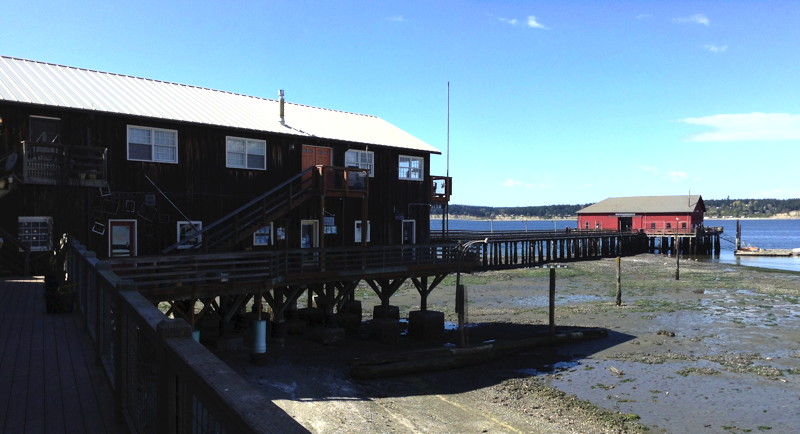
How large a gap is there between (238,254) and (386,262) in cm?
855

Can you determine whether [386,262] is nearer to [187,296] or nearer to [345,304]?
[345,304]

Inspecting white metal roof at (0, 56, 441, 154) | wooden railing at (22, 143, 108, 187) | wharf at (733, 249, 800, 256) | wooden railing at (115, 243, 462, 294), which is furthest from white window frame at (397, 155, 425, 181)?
wharf at (733, 249, 800, 256)

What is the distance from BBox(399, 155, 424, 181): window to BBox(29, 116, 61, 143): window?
52.9 ft

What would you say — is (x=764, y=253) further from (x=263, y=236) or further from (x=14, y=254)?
(x=14, y=254)

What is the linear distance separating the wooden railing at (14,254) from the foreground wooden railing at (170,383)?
1447cm

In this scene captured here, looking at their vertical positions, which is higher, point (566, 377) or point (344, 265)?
point (344, 265)

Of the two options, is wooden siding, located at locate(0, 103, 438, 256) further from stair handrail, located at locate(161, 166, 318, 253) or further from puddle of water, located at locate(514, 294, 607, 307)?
puddle of water, located at locate(514, 294, 607, 307)

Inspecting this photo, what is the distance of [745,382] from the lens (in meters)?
20.5

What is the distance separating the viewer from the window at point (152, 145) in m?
20.7

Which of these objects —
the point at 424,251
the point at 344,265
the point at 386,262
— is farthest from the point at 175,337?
the point at 424,251

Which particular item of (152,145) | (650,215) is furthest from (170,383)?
(650,215)

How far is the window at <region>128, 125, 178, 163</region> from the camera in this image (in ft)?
68.0

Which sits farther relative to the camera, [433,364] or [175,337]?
[433,364]

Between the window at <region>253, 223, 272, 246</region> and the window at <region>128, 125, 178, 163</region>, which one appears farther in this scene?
the window at <region>253, 223, 272, 246</region>
